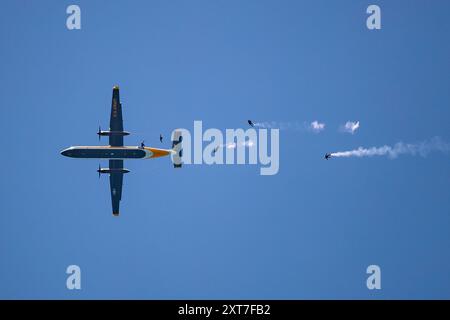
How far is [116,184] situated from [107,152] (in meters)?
8.43

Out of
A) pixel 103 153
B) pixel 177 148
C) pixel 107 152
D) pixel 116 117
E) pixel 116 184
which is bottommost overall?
pixel 116 184

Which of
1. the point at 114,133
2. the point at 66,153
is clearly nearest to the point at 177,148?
the point at 114,133

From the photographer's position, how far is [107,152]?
106875 millimetres

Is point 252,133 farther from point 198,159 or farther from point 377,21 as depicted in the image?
point 377,21

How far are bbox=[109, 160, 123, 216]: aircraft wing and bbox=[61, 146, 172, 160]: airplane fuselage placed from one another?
463 centimetres

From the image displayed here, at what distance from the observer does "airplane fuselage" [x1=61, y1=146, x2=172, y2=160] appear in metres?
107

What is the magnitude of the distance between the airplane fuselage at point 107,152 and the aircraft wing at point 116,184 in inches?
182

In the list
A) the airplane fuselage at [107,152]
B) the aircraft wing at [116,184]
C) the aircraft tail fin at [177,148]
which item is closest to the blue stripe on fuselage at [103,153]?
the airplane fuselage at [107,152]

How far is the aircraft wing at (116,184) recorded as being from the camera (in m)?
112

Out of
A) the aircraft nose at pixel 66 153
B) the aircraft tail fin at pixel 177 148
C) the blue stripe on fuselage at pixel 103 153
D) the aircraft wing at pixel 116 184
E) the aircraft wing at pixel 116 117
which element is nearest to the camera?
the blue stripe on fuselage at pixel 103 153

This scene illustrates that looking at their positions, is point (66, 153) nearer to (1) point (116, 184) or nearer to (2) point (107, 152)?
(2) point (107, 152)

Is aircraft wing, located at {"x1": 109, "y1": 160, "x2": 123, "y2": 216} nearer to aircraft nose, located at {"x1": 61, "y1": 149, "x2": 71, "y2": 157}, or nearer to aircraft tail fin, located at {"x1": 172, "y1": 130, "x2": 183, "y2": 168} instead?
aircraft nose, located at {"x1": 61, "y1": 149, "x2": 71, "y2": 157}

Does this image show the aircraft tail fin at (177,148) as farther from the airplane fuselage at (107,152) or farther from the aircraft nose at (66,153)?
the aircraft nose at (66,153)

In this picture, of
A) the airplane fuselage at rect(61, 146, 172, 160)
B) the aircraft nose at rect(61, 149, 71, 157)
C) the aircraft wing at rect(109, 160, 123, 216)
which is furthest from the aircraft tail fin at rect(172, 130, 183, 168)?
the aircraft nose at rect(61, 149, 71, 157)
